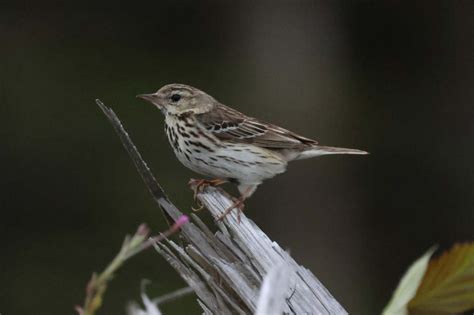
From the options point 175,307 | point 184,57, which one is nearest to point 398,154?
point 184,57

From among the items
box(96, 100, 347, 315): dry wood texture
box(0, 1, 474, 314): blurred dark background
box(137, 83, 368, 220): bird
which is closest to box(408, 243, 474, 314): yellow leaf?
box(96, 100, 347, 315): dry wood texture

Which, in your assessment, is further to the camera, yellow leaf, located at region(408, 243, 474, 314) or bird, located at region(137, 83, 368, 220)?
bird, located at region(137, 83, 368, 220)

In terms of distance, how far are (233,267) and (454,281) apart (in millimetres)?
818

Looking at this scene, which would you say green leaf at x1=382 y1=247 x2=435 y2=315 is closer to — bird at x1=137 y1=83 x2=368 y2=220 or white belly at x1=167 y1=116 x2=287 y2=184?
bird at x1=137 y1=83 x2=368 y2=220

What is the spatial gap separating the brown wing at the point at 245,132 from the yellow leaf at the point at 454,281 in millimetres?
3616

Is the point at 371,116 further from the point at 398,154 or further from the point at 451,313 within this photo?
the point at 451,313

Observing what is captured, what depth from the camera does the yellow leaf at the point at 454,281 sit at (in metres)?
1.66

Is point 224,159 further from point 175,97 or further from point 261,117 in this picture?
point 261,117

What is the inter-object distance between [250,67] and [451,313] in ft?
35.5

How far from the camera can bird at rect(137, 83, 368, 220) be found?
199 inches

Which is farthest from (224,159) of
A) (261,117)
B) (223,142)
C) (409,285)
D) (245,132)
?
(261,117)

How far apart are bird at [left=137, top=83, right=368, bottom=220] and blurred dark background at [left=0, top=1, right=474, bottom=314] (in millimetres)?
5708

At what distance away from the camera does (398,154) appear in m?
13.2

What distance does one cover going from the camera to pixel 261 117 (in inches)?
473
